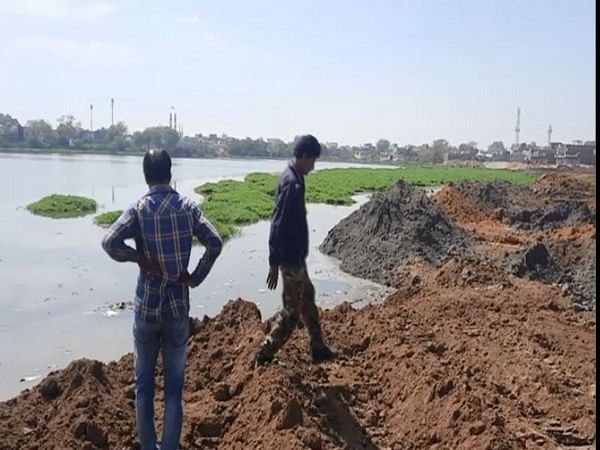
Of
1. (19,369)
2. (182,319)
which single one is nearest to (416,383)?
(182,319)

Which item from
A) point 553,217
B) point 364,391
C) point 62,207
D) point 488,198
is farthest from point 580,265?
point 62,207

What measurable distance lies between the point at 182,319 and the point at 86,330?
6123 mm

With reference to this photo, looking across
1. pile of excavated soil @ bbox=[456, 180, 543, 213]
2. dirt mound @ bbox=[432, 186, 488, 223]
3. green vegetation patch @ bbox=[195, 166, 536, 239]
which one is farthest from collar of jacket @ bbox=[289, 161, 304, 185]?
pile of excavated soil @ bbox=[456, 180, 543, 213]

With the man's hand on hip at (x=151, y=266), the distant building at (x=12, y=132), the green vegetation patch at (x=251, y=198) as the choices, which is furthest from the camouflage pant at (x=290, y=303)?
the distant building at (x=12, y=132)

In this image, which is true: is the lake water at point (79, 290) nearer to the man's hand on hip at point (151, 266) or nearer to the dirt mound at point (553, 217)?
the man's hand on hip at point (151, 266)

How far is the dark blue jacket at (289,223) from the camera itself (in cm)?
546

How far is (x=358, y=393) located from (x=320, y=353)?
1.67 feet

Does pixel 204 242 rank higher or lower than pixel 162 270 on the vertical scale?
higher

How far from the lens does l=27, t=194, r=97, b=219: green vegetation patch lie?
26641mm

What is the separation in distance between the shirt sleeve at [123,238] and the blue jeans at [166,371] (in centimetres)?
41

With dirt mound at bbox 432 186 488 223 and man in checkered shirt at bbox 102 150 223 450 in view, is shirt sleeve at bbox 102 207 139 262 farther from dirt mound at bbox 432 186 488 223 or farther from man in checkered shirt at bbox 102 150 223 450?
dirt mound at bbox 432 186 488 223

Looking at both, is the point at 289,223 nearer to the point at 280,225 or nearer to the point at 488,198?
the point at 280,225

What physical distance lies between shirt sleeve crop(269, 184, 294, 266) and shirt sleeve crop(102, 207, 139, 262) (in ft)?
5.29

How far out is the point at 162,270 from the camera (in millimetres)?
4125
